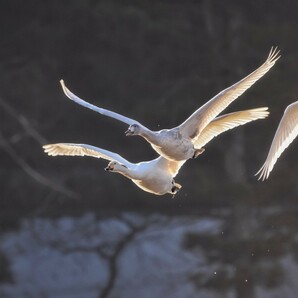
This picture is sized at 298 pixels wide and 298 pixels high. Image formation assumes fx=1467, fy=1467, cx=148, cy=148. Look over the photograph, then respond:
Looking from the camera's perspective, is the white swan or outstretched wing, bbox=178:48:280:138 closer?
the white swan

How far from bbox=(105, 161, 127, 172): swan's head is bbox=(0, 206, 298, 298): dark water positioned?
4721 millimetres

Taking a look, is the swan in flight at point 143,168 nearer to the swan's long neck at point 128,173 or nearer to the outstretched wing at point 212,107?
the swan's long neck at point 128,173

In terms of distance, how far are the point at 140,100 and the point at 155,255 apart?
114cm

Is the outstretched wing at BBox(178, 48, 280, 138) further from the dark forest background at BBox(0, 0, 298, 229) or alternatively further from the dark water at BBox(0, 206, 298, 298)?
the dark water at BBox(0, 206, 298, 298)

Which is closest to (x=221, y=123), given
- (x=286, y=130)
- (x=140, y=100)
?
(x=286, y=130)

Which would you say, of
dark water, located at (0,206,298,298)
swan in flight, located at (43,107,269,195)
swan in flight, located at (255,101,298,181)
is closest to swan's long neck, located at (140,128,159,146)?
swan in flight, located at (43,107,269,195)

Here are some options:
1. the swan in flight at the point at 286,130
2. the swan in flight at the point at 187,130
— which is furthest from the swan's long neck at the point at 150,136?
the swan in flight at the point at 286,130

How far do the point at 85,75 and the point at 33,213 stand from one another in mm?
1041

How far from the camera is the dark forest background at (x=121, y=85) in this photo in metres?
10.0

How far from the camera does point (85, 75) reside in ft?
33.9

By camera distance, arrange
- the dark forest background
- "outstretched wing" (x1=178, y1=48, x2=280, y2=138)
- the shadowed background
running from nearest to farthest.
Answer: "outstretched wing" (x1=178, y1=48, x2=280, y2=138), the shadowed background, the dark forest background

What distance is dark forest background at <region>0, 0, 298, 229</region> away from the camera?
1004cm

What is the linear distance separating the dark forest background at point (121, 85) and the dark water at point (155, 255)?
0.46 feet

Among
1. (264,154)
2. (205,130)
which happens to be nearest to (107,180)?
(264,154)
